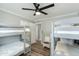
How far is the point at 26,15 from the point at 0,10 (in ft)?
2.47

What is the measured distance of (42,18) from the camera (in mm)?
2102

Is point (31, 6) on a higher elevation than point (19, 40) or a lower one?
higher

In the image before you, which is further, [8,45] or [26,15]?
[26,15]

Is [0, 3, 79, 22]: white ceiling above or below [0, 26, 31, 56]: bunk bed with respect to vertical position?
above

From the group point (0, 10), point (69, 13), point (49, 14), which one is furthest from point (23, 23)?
point (69, 13)

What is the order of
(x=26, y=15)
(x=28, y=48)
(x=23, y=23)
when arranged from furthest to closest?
(x=26, y=15) < (x=23, y=23) < (x=28, y=48)

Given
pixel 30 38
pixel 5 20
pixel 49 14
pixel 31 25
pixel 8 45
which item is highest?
pixel 49 14

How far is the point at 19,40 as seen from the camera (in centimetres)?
167

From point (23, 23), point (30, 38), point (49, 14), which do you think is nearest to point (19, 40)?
point (30, 38)

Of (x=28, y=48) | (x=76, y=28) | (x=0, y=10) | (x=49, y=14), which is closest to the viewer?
(x=76, y=28)

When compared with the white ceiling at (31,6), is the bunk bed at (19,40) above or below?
below

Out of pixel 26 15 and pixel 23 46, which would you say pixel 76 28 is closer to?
pixel 23 46

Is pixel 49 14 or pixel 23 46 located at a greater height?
pixel 49 14

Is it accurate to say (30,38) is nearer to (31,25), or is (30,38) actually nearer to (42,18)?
(31,25)
